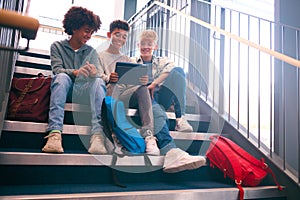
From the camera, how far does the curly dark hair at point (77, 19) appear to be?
1.73 meters

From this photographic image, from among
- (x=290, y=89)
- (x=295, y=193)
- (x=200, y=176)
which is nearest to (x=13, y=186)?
(x=200, y=176)

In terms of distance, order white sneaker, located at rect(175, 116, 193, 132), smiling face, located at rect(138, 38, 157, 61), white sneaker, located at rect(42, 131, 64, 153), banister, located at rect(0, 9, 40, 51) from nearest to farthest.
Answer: banister, located at rect(0, 9, 40, 51), white sneaker, located at rect(42, 131, 64, 153), white sneaker, located at rect(175, 116, 193, 132), smiling face, located at rect(138, 38, 157, 61)

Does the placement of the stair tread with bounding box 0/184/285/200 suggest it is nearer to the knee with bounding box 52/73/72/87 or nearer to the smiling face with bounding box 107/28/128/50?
the knee with bounding box 52/73/72/87

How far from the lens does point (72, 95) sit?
5.09ft

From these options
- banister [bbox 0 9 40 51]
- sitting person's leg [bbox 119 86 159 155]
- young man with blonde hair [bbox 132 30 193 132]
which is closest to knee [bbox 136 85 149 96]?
sitting person's leg [bbox 119 86 159 155]

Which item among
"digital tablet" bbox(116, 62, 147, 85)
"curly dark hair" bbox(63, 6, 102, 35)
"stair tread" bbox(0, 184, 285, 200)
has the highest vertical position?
"curly dark hair" bbox(63, 6, 102, 35)

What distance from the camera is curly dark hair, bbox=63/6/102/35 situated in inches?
68.3

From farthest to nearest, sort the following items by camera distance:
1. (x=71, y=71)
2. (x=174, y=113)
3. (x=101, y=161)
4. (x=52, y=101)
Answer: (x=174, y=113) < (x=71, y=71) < (x=52, y=101) < (x=101, y=161)

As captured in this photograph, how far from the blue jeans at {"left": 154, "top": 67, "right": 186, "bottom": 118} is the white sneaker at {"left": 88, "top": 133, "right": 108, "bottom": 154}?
1.86ft

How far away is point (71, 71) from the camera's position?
4.92 ft

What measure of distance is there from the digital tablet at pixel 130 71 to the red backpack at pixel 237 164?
21.2 inches

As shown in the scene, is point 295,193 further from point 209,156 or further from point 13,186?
point 13,186

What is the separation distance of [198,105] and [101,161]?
119 cm

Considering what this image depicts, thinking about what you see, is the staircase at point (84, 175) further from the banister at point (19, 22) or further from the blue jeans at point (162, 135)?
the banister at point (19, 22)
